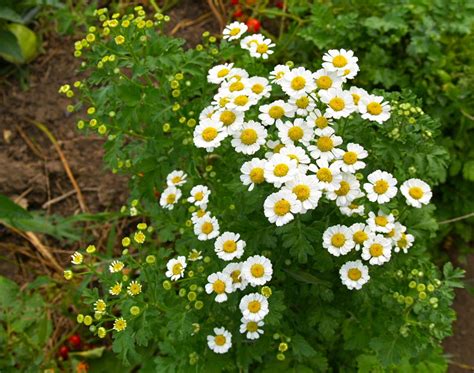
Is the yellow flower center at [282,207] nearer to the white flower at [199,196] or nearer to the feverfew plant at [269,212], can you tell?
the feverfew plant at [269,212]

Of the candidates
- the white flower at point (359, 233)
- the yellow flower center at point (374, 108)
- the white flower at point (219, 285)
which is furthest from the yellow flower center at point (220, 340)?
the yellow flower center at point (374, 108)

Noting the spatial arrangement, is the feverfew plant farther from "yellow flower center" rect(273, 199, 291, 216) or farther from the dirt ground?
the dirt ground

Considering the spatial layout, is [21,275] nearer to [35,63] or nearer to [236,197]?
[35,63]

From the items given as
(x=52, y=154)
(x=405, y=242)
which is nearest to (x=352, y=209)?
(x=405, y=242)

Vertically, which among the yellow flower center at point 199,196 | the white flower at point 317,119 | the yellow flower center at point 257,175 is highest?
the white flower at point 317,119

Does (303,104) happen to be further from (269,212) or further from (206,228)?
(206,228)

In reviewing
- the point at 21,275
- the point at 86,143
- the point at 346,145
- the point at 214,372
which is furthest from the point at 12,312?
the point at 346,145
